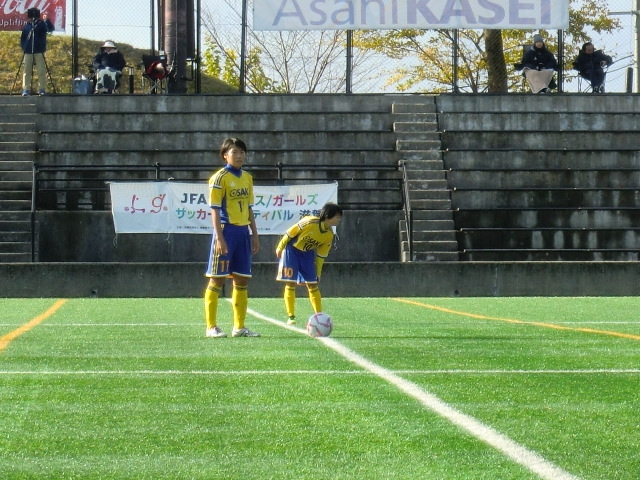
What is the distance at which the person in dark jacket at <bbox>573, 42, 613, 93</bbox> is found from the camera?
95.6 ft

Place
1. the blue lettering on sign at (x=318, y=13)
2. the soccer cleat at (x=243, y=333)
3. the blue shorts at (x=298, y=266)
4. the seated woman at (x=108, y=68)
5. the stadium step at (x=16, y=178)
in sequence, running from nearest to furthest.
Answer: the soccer cleat at (x=243, y=333), the blue shorts at (x=298, y=266), the stadium step at (x=16, y=178), the blue lettering on sign at (x=318, y=13), the seated woman at (x=108, y=68)

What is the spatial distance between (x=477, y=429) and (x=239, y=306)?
18.5 feet

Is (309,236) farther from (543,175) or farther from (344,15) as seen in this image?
(344,15)

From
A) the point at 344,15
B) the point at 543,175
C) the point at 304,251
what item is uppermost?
the point at 344,15

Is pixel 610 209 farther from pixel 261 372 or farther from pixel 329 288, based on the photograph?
pixel 261 372

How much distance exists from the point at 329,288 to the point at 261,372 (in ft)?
45.0

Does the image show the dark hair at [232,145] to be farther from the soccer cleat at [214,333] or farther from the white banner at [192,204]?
the white banner at [192,204]

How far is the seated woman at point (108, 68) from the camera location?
94.4ft

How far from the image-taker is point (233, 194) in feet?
34.8

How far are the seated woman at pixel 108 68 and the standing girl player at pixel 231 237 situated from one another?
18708 millimetres

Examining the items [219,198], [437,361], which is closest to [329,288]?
[219,198]

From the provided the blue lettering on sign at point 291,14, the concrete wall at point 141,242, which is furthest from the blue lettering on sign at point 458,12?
→ the concrete wall at point 141,242

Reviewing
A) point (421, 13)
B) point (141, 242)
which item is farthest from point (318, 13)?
point (141, 242)

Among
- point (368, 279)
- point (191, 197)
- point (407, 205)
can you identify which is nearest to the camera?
point (368, 279)
